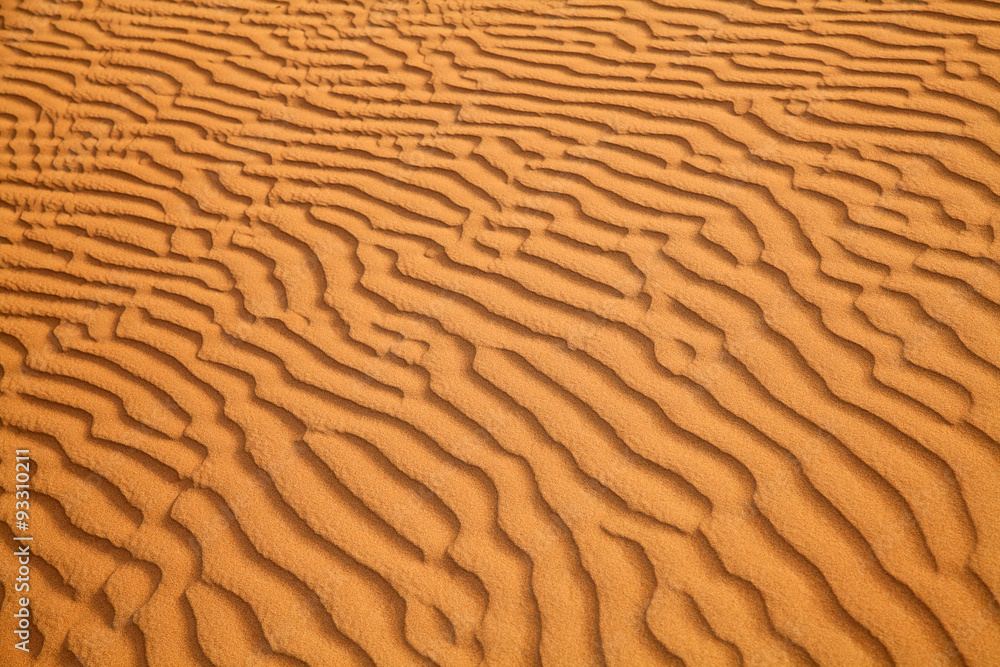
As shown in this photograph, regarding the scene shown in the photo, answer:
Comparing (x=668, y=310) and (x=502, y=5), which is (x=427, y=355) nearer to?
(x=668, y=310)

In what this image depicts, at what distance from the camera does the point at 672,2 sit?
5.67m

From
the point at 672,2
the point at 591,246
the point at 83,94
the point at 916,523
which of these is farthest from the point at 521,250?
the point at 83,94

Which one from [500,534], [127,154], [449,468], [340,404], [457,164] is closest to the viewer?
[500,534]

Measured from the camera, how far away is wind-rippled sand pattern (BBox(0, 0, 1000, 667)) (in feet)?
9.26

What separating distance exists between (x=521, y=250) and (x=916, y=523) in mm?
2291

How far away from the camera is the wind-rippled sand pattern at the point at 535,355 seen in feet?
9.26

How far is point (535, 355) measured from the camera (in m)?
3.55

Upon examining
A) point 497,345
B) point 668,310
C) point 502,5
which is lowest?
point 497,345

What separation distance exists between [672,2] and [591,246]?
2831 mm

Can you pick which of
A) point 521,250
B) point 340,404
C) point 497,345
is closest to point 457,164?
point 521,250

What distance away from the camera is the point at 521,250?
4.05 metres

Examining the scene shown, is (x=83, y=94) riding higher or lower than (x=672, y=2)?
lower

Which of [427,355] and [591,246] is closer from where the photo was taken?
[427,355]

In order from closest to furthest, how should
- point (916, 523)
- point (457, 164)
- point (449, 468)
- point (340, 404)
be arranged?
point (916, 523)
point (449, 468)
point (340, 404)
point (457, 164)
